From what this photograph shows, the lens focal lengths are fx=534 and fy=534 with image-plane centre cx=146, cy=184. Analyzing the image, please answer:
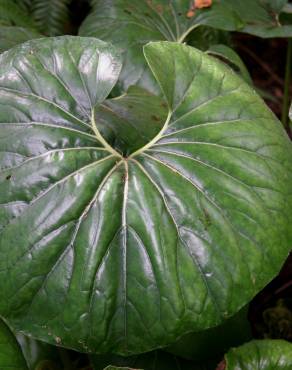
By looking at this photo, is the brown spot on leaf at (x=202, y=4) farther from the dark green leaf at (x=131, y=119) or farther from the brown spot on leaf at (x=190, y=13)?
the dark green leaf at (x=131, y=119)

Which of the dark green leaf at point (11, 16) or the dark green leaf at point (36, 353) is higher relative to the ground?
the dark green leaf at point (11, 16)

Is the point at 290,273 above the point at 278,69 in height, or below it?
below

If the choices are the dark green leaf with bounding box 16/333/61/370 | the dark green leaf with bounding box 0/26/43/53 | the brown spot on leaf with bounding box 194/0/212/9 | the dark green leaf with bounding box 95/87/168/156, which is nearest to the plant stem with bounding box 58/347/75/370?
the dark green leaf with bounding box 16/333/61/370

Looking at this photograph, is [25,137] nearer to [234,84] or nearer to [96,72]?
[96,72]

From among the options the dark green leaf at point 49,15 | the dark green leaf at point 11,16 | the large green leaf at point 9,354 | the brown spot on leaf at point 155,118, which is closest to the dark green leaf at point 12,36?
the dark green leaf at point 11,16

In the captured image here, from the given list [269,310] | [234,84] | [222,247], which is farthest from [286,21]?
[222,247]

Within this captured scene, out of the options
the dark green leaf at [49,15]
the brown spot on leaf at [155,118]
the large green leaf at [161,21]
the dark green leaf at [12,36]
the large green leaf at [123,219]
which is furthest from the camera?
the dark green leaf at [49,15]
